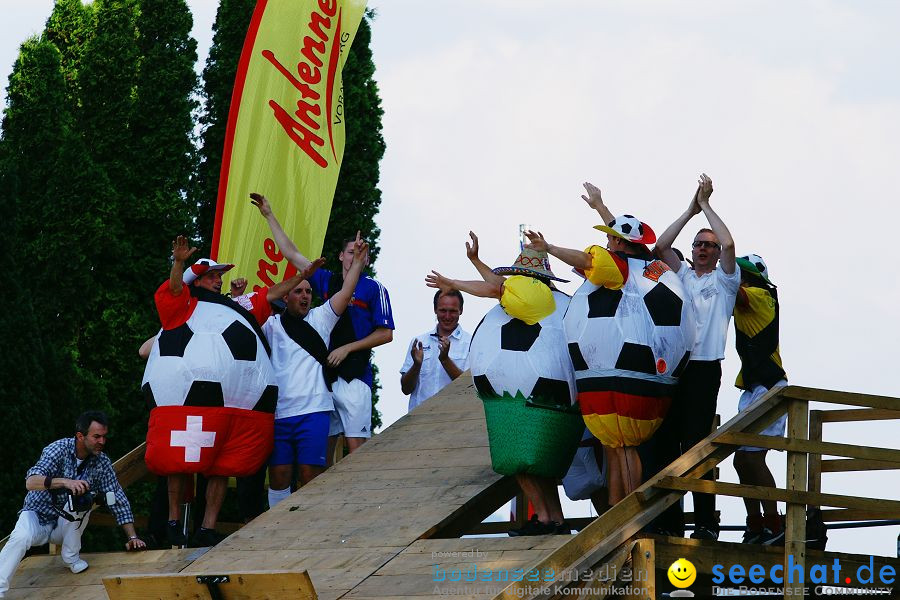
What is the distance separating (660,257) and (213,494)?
3232 mm

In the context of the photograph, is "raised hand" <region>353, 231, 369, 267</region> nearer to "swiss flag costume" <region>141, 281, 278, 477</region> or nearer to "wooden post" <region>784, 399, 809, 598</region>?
"swiss flag costume" <region>141, 281, 278, 477</region>

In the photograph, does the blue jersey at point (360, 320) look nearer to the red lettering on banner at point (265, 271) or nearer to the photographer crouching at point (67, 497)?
the red lettering on banner at point (265, 271)

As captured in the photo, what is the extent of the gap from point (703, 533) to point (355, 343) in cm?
300

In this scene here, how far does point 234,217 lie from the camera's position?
466 inches

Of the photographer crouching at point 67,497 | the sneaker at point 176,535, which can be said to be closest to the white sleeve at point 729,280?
the sneaker at point 176,535

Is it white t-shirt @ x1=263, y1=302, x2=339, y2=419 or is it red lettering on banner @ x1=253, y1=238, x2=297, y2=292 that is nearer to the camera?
white t-shirt @ x1=263, y1=302, x2=339, y2=419

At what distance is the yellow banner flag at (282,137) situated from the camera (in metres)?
11.8

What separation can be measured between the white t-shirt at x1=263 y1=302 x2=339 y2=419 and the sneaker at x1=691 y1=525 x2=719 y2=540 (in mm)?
2775

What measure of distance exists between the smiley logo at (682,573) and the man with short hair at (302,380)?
2.97 metres

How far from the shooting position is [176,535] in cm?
927

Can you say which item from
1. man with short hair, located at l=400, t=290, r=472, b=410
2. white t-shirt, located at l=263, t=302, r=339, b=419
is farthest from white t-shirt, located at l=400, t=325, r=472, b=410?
white t-shirt, located at l=263, t=302, r=339, b=419

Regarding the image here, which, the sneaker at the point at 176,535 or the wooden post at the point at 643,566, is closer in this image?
the wooden post at the point at 643,566

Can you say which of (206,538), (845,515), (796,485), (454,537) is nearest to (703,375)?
(796,485)

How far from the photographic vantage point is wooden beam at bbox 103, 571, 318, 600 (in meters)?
7.30
